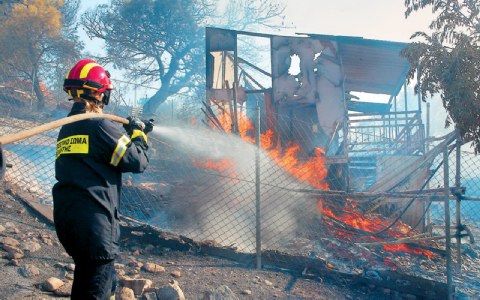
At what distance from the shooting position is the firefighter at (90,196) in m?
2.50

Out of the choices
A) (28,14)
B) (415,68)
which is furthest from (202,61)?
(415,68)

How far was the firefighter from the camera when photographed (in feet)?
8.21

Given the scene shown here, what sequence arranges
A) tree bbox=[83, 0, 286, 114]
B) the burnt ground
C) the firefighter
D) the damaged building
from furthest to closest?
1. tree bbox=[83, 0, 286, 114]
2. the damaged building
3. the burnt ground
4. the firefighter

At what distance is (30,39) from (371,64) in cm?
1516

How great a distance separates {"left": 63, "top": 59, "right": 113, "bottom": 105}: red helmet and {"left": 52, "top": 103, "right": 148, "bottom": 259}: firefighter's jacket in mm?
329

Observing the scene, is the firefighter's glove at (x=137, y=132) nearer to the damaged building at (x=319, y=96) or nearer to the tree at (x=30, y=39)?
the damaged building at (x=319, y=96)

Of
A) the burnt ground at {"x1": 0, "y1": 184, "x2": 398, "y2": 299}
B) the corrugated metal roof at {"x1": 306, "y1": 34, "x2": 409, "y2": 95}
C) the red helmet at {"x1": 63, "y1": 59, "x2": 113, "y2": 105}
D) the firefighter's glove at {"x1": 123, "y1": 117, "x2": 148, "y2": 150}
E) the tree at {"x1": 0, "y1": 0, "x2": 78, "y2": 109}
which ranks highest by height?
the tree at {"x1": 0, "y1": 0, "x2": 78, "y2": 109}

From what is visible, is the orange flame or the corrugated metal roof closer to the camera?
the orange flame

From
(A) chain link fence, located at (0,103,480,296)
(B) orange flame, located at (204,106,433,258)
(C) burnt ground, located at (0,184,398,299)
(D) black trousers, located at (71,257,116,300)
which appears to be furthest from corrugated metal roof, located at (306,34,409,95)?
(D) black trousers, located at (71,257,116,300)

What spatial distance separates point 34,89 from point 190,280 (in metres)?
12.5

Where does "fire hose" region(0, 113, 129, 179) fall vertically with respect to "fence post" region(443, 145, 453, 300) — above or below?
above

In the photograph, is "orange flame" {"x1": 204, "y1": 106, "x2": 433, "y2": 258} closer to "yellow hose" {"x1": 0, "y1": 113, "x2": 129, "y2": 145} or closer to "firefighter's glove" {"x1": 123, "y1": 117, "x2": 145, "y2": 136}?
"firefighter's glove" {"x1": 123, "y1": 117, "x2": 145, "y2": 136}

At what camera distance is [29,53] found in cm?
1688

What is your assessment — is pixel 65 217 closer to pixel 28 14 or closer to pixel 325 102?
pixel 325 102
